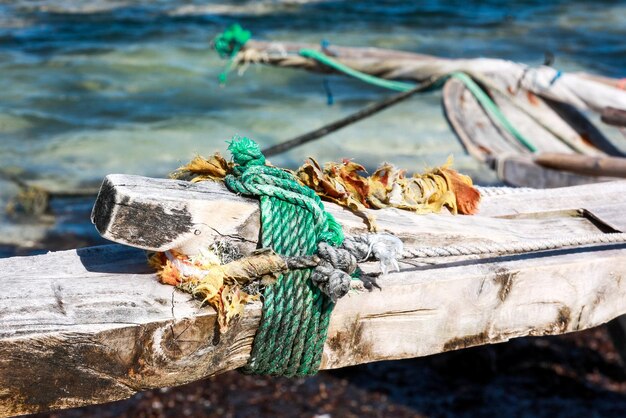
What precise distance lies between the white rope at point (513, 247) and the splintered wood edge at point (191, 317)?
39 millimetres

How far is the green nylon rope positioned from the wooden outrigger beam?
10.6ft

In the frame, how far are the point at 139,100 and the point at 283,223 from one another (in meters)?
9.16

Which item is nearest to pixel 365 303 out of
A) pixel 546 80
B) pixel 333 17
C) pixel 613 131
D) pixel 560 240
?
pixel 560 240

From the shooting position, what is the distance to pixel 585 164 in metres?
4.37

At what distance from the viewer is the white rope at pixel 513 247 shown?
2.04 meters

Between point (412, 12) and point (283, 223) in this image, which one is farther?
point (412, 12)

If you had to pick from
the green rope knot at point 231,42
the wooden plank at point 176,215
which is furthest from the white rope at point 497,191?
the green rope knot at point 231,42

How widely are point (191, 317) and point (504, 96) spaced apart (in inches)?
159

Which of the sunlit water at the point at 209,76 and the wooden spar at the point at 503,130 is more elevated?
A: the wooden spar at the point at 503,130

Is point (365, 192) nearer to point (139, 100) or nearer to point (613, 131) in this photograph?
point (613, 131)

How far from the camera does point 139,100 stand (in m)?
10.7

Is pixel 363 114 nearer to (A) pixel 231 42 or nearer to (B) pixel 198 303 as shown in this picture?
(A) pixel 231 42

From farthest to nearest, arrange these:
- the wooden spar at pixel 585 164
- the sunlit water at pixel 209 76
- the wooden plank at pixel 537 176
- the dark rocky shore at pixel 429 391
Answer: the sunlit water at pixel 209 76
the wooden plank at pixel 537 176
the dark rocky shore at pixel 429 391
the wooden spar at pixel 585 164

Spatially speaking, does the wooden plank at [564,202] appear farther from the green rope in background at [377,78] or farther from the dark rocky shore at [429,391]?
the green rope in background at [377,78]
